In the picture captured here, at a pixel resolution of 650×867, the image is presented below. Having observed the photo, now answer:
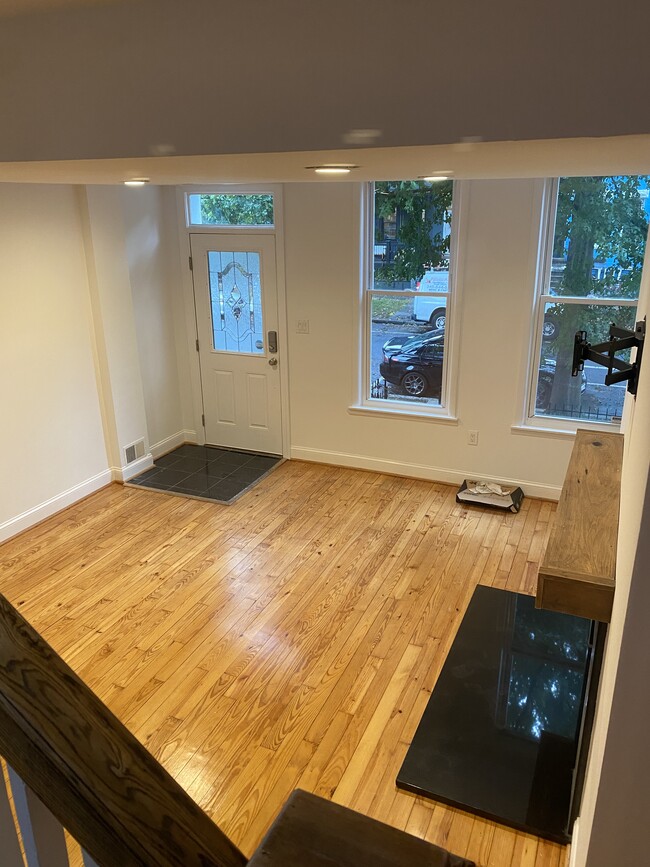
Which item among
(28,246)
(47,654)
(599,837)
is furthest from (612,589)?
(28,246)

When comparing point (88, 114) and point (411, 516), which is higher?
point (88, 114)

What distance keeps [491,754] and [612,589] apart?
3.81ft

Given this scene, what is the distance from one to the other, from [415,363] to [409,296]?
20.9 inches

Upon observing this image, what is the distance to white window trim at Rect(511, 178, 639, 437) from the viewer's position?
13.4 ft

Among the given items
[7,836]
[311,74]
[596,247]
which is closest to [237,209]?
[596,247]

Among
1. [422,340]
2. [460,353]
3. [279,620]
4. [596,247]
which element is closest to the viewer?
[279,620]

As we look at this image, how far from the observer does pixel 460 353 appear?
460 cm

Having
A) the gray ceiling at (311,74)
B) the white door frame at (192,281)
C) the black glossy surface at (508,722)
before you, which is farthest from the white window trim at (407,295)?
the gray ceiling at (311,74)

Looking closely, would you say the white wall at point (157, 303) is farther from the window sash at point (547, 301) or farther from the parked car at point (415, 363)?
the window sash at point (547, 301)

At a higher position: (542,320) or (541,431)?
(542,320)

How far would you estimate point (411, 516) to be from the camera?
175 inches

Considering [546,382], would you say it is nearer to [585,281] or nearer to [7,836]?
[585,281]

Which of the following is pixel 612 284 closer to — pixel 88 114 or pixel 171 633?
pixel 171 633

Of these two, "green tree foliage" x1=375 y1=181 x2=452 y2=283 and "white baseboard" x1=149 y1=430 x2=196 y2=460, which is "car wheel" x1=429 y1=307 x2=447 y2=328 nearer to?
"green tree foliage" x1=375 y1=181 x2=452 y2=283
